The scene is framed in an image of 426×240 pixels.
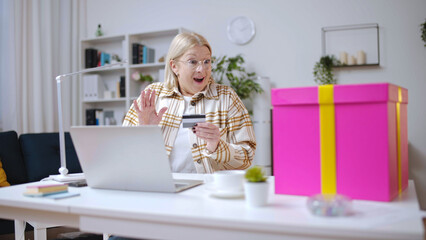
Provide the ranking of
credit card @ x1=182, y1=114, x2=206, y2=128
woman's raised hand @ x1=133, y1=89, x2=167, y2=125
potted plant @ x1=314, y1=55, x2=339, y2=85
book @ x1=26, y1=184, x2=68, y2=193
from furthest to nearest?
potted plant @ x1=314, y1=55, x2=339, y2=85, woman's raised hand @ x1=133, y1=89, x2=167, y2=125, credit card @ x1=182, y1=114, x2=206, y2=128, book @ x1=26, y1=184, x2=68, y2=193

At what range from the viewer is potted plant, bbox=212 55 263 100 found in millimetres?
4020

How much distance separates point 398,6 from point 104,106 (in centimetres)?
354

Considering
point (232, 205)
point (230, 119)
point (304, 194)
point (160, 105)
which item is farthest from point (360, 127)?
point (160, 105)

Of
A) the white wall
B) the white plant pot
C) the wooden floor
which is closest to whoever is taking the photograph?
the white plant pot

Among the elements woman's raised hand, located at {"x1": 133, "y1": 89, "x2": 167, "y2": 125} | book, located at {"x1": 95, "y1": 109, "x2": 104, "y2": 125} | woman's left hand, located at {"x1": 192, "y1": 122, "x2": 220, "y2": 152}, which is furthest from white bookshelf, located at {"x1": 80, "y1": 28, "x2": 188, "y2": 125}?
woman's left hand, located at {"x1": 192, "y1": 122, "x2": 220, "y2": 152}

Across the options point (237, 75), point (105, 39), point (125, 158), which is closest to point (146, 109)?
point (125, 158)

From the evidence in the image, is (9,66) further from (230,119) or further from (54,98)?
(230,119)

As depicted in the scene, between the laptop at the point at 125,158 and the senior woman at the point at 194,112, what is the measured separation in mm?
512

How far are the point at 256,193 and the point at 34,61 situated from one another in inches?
153

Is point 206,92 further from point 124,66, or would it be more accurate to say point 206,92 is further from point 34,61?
point 34,61

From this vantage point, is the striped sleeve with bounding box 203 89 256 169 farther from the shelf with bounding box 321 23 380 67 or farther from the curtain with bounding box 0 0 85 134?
the curtain with bounding box 0 0 85 134

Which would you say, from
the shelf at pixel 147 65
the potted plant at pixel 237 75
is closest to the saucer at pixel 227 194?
the potted plant at pixel 237 75

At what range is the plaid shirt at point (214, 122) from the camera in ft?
6.13

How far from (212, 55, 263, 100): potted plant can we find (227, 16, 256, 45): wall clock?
0.20 m
